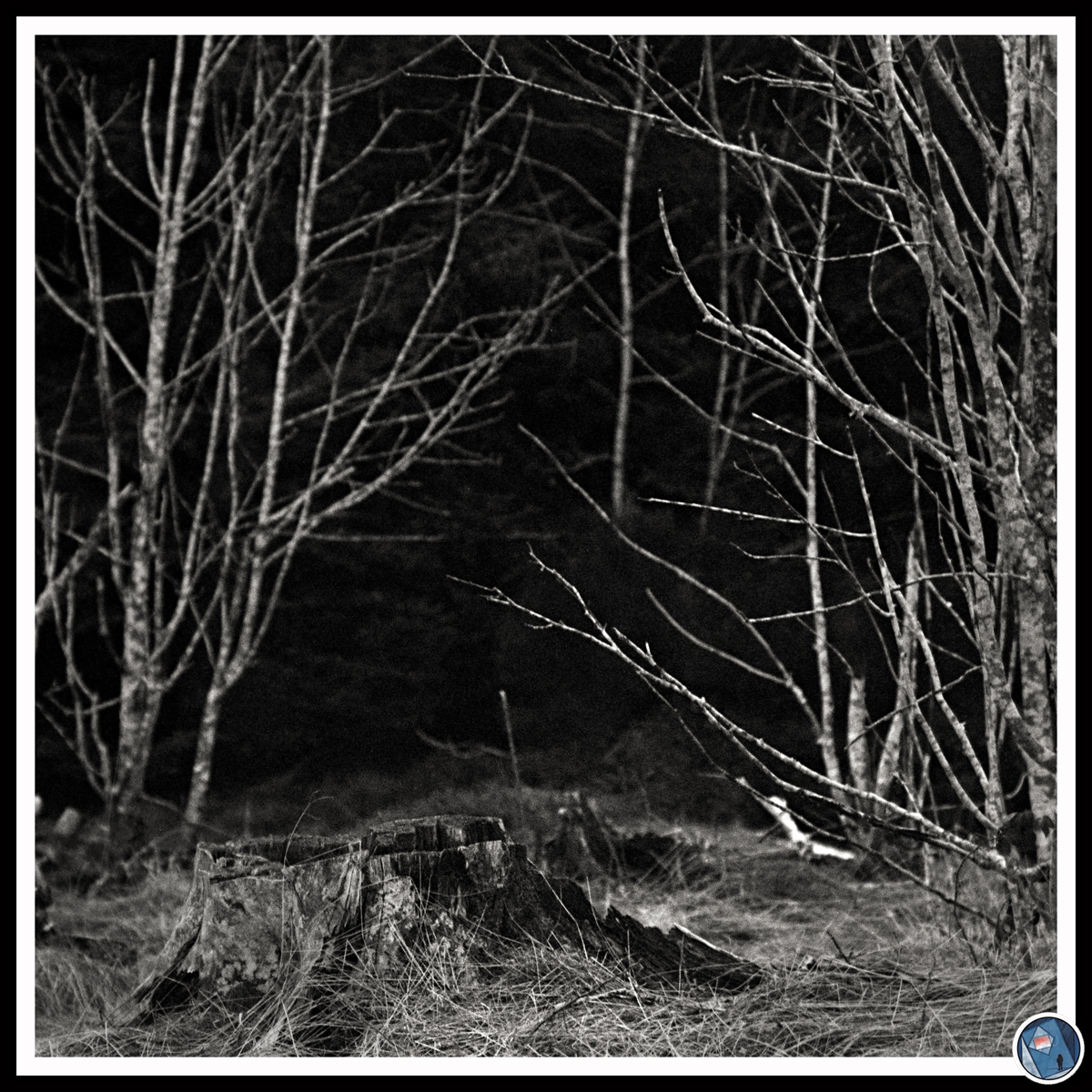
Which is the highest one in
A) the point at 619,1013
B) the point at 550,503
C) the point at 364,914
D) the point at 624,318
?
the point at 624,318

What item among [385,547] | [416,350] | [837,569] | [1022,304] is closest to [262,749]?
[385,547]

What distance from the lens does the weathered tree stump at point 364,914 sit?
2.23 metres

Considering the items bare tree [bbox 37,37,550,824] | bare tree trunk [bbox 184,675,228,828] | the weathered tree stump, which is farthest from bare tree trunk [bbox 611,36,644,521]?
the weathered tree stump

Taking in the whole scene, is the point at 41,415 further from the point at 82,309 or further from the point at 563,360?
the point at 563,360

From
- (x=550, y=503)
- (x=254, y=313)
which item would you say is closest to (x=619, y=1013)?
(x=550, y=503)

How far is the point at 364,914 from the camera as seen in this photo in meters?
2.24

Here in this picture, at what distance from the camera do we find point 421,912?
223cm

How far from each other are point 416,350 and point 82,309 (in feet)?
5.59

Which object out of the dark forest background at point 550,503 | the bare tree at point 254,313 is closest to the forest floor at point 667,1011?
the dark forest background at point 550,503

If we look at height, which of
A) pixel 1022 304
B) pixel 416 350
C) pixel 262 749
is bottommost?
pixel 262 749

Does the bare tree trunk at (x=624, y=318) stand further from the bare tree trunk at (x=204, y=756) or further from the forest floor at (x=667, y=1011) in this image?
the forest floor at (x=667, y=1011)

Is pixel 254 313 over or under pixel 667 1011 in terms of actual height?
over

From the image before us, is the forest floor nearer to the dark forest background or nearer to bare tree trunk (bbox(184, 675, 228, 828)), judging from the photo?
the dark forest background

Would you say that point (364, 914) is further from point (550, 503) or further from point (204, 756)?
point (550, 503)
